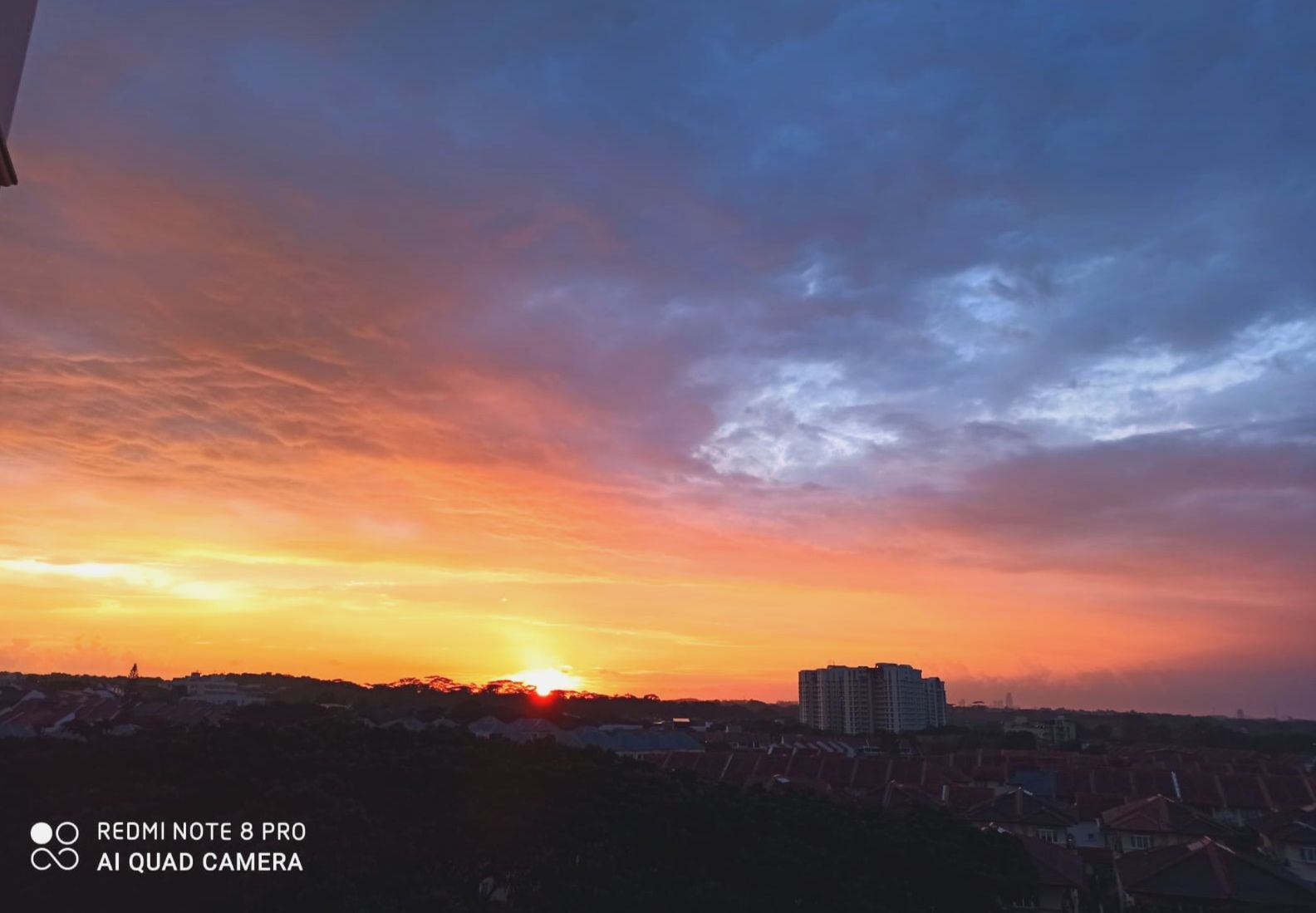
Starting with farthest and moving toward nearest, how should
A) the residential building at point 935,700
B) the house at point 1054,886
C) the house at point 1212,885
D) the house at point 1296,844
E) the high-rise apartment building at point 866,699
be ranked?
the residential building at point 935,700 < the high-rise apartment building at point 866,699 < the house at point 1296,844 < the house at point 1054,886 < the house at point 1212,885

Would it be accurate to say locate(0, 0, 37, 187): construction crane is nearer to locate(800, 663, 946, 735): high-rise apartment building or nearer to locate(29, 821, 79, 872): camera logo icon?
locate(29, 821, 79, 872): camera logo icon

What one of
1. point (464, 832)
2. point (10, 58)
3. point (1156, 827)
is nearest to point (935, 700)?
point (1156, 827)

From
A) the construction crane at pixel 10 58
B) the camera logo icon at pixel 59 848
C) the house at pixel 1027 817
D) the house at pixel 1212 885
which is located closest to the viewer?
the construction crane at pixel 10 58

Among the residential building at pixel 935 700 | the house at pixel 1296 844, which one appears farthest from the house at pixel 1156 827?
the residential building at pixel 935 700

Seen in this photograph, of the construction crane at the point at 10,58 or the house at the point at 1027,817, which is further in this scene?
the house at the point at 1027,817

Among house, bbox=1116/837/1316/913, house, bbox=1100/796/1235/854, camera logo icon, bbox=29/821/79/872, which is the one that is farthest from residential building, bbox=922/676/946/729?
camera logo icon, bbox=29/821/79/872

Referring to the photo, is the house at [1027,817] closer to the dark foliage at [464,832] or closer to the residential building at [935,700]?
the dark foliage at [464,832]
